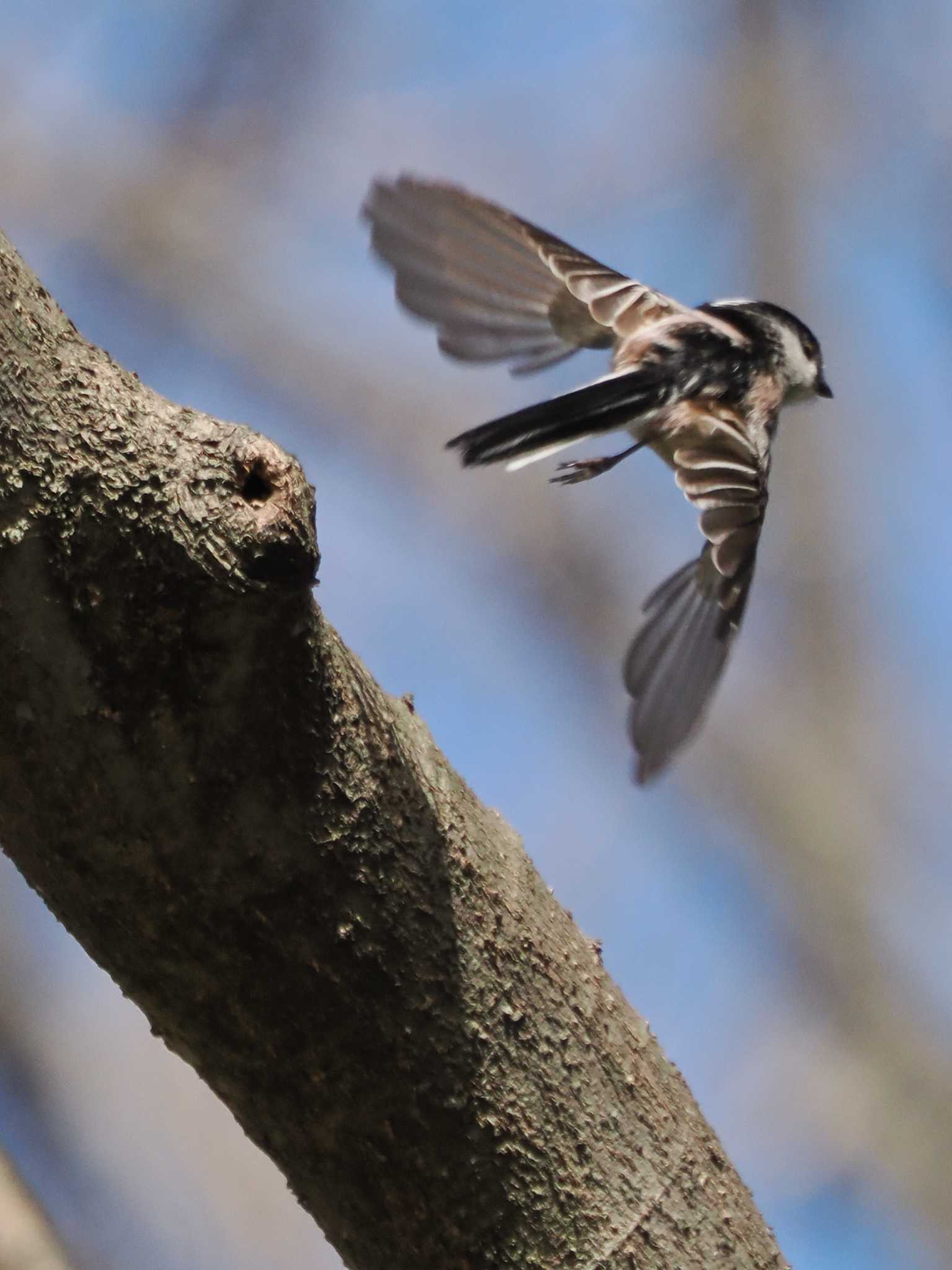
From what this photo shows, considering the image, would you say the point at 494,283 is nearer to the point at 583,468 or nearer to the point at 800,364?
the point at 583,468

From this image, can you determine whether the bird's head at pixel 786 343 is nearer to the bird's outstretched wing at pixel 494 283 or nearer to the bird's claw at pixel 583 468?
the bird's outstretched wing at pixel 494 283

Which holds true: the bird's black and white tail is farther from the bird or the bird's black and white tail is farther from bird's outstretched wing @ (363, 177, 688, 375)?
bird's outstretched wing @ (363, 177, 688, 375)

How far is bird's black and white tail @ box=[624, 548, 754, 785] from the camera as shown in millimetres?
1728

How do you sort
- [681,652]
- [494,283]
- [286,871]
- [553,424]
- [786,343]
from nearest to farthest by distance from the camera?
[286,871], [553,424], [681,652], [494,283], [786,343]

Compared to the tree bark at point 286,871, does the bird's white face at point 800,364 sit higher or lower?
higher

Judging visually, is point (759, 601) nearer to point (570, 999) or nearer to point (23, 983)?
point (23, 983)

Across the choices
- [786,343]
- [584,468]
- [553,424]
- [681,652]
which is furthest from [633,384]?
[786,343]

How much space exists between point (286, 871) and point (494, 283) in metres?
1.30

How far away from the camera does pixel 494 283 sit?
2.02 metres

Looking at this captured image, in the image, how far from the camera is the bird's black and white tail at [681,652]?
173 cm

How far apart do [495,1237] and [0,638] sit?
538mm

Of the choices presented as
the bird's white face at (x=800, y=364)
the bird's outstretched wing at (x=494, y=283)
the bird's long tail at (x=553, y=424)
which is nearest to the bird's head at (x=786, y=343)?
the bird's white face at (x=800, y=364)

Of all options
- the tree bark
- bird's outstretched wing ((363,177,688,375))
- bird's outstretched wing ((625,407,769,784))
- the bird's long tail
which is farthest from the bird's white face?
the tree bark

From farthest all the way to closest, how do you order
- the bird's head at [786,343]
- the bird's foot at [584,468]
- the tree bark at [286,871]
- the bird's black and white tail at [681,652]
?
the bird's head at [786,343]
the bird's foot at [584,468]
the bird's black and white tail at [681,652]
the tree bark at [286,871]
